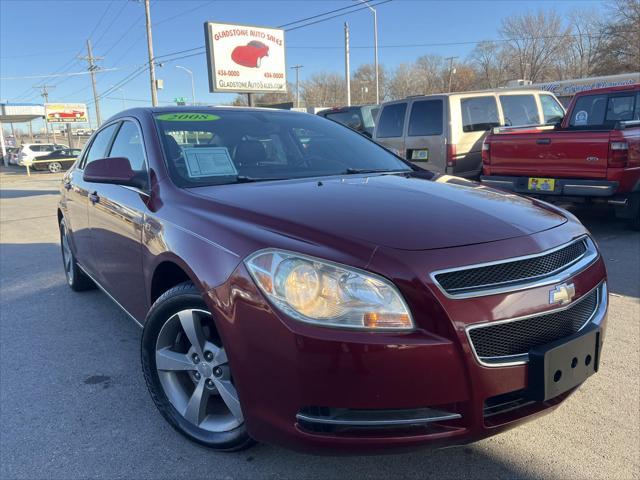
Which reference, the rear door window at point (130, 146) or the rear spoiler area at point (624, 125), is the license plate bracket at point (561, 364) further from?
the rear spoiler area at point (624, 125)

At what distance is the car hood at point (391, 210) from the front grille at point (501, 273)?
0.12 metres

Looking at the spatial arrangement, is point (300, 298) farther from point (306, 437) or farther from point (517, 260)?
point (517, 260)

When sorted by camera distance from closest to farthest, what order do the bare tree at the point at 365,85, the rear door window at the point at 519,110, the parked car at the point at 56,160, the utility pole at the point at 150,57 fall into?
the rear door window at the point at 519,110
the utility pole at the point at 150,57
the parked car at the point at 56,160
the bare tree at the point at 365,85

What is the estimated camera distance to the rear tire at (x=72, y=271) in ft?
15.7

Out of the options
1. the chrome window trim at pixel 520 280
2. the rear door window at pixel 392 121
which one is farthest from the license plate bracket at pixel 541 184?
the chrome window trim at pixel 520 280

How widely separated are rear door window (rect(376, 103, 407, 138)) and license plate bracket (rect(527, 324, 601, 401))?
8125 millimetres

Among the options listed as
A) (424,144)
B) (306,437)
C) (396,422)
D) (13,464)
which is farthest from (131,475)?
(424,144)

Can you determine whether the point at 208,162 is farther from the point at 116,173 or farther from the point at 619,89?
the point at 619,89

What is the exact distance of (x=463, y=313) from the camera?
1.72m

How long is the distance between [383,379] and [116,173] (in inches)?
79.8

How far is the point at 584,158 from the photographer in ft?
21.0

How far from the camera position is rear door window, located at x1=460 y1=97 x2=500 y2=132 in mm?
8984

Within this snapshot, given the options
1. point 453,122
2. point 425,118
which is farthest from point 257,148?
point 425,118

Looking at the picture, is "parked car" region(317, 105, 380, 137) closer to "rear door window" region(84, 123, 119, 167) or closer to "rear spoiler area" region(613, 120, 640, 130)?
"rear spoiler area" region(613, 120, 640, 130)
